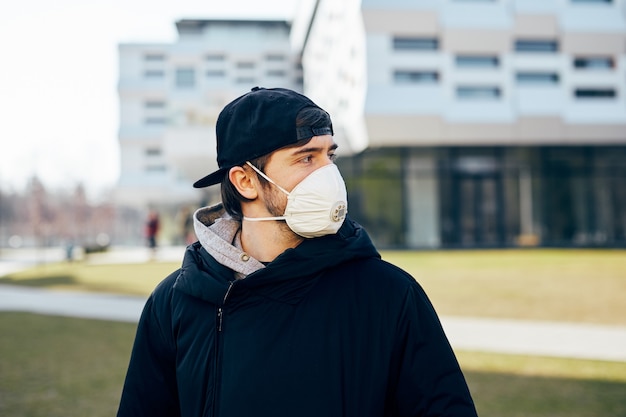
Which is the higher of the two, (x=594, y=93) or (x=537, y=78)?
(x=537, y=78)

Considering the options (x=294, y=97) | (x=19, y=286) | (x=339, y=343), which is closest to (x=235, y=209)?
(x=294, y=97)

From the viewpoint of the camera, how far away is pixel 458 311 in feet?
37.2

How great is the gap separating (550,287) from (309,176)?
43.4 ft

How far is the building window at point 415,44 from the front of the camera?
32188mm

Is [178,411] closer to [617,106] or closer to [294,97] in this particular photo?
[294,97]

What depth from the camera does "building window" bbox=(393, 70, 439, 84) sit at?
31969mm

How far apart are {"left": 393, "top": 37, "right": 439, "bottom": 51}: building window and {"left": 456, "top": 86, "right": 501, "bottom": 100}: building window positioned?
2613 mm

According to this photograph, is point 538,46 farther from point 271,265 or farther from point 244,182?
point 271,265

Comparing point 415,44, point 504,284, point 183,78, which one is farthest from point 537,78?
point 183,78

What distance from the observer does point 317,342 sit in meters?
1.95

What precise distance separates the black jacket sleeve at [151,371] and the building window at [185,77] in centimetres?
5604

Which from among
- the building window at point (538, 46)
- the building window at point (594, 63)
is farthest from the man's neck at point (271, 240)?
the building window at point (594, 63)

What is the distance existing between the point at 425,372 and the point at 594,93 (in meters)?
35.2

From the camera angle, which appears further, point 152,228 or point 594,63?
point 594,63
